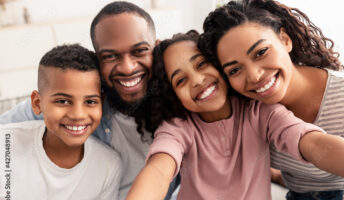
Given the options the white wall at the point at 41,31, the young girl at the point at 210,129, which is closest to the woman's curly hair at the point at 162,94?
the young girl at the point at 210,129

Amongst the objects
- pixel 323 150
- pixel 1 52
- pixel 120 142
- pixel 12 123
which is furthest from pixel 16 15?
pixel 323 150

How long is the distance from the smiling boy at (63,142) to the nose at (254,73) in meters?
0.49

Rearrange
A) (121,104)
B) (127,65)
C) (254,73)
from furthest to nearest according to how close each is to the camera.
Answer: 1. (121,104)
2. (127,65)
3. (254,73)

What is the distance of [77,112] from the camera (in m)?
0.91

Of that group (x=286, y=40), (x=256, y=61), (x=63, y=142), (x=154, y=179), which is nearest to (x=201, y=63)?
(x=256, y=61)

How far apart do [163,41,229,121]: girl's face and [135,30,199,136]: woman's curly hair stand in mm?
41

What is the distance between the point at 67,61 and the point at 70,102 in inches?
5.3

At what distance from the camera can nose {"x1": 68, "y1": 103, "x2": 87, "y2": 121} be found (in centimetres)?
91

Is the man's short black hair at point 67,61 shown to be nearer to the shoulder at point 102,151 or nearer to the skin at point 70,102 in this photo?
the skin at point 70,102

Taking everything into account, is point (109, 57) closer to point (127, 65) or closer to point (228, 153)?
point (127, 65)

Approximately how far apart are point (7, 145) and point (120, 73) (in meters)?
0.47

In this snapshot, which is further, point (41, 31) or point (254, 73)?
point (41, 31)

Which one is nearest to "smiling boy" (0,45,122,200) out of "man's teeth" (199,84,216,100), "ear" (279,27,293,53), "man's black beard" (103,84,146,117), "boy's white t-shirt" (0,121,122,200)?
"boy's white t-shirt" (0,121,122,200)

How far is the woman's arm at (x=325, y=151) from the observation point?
0.69m
